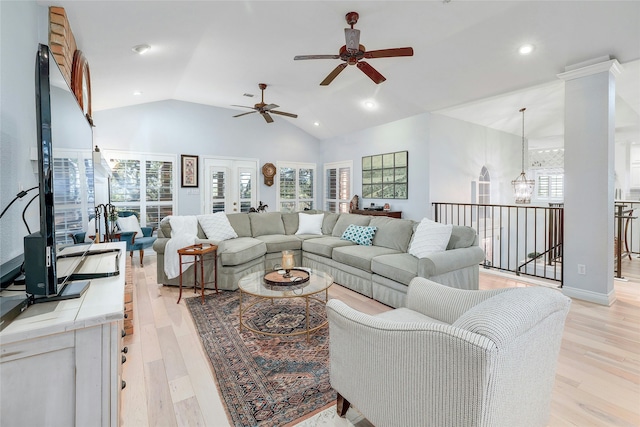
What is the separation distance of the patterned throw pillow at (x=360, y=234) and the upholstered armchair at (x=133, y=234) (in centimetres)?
342

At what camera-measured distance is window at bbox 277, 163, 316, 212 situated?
7.65 metres

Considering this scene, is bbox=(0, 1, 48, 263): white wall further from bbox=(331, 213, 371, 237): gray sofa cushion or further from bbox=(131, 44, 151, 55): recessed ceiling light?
bbox=(331, 213, 371, 237): gray sofa cushion

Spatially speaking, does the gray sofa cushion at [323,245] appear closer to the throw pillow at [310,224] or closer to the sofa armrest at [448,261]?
the throw pillow at [310,224]

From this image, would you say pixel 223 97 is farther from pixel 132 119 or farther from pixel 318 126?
pixel 318 126

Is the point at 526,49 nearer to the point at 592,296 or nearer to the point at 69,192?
the point at 592,296

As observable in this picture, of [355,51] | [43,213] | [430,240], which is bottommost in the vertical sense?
[430,240]

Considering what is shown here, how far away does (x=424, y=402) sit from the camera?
1.15m

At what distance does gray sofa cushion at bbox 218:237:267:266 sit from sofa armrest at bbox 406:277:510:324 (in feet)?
7.94

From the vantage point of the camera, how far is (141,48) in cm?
341

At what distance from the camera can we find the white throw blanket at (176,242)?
376cm

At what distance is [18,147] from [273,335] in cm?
210

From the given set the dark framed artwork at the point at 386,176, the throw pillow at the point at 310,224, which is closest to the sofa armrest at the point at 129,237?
the throw pillow at the point at 310,224

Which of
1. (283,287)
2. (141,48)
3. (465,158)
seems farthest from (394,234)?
(141,48)

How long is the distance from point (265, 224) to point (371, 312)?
2.61m
